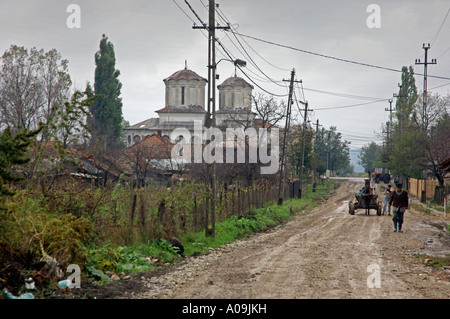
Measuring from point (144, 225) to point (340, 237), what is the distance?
746 centimetres

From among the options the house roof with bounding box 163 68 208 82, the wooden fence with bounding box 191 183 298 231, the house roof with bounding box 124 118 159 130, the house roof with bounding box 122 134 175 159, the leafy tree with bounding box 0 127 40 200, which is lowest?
the wooden fence with bounding box 191 183 298 231

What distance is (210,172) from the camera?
17312mm

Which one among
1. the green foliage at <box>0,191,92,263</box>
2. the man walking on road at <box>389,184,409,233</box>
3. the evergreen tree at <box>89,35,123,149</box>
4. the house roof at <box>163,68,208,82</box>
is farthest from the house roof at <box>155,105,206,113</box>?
the green foliage at <box>0,191,92,263</box>

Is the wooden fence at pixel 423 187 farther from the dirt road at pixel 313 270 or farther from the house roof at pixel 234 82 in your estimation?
the house roof at pixel 234 82

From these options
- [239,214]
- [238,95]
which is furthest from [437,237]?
[238,95]

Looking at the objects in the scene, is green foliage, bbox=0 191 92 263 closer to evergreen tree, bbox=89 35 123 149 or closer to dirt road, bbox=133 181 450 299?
dirt road, bbox=133 181 450 299

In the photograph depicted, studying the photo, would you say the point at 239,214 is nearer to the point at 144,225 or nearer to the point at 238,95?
the point at 144,225

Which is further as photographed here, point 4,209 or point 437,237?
point 437,237

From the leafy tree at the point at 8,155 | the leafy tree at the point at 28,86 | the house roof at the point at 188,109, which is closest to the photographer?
the leafy tree at the point at 8,155

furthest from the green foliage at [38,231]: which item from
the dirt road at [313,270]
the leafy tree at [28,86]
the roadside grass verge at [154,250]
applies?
the leafy tree at [28,86]

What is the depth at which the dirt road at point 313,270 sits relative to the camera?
8578 millimetres

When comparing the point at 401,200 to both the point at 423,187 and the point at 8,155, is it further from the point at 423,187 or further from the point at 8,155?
the point at 423,187

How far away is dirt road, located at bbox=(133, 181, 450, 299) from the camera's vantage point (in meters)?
8.58

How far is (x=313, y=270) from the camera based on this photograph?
10602 millimetres
